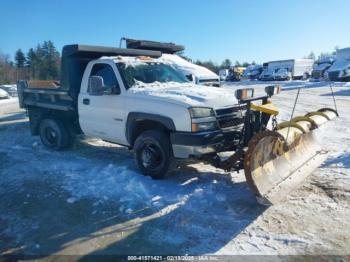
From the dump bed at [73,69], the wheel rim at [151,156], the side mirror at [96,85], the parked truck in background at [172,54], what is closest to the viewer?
Result: the wheel rim at [151,156]

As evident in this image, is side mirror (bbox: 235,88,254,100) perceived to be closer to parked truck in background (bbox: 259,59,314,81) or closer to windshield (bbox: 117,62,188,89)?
windshield (bbox: 117,62,188,89)

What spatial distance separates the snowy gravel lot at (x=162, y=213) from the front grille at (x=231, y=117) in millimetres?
878

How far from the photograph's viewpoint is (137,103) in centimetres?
558

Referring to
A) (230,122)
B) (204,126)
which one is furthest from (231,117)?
(204,126)

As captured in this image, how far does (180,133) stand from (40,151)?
450cm

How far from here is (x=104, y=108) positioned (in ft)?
20.6

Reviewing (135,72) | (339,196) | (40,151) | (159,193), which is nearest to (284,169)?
(339,196)

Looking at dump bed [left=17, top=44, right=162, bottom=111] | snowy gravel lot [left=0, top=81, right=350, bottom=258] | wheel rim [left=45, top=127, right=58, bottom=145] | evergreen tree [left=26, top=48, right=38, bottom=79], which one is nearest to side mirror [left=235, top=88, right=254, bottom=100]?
snowy gravel lot [left=0, top=81, right=350, bottom=258]

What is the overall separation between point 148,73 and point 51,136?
326 cm

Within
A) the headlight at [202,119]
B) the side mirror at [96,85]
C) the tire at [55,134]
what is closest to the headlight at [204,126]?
the headlight at [202,119]

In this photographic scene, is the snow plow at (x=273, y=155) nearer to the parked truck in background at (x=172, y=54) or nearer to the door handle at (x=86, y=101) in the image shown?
the door handle at (x=86, y=101)

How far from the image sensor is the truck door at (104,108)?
5.99 meters

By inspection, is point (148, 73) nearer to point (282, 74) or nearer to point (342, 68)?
point (342, 68)

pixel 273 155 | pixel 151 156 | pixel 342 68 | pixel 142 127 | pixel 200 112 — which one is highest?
pixel 342 68
